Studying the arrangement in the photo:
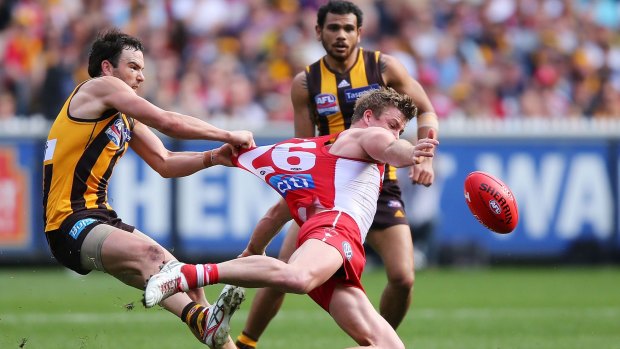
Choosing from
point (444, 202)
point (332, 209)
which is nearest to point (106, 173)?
point (332, 209)

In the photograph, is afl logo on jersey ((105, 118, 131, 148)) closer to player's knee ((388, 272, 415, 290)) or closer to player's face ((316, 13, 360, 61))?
player's face ((316, 13, 360, 61))

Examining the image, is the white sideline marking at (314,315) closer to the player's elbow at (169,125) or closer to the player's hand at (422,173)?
the player's hand at (422,173)

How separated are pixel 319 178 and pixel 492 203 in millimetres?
1313

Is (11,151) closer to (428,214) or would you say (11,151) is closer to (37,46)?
(37,46)

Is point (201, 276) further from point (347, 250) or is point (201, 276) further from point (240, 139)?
point (240, 139)

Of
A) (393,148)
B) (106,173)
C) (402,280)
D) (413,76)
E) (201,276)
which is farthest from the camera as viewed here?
(413,76)

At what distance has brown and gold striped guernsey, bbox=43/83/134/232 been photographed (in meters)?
7.49

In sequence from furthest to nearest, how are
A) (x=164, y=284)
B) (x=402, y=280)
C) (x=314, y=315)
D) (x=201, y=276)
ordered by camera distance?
(x=314, y=315), (x=402, y=280), (x=201, y=276), (x=164, y=284)

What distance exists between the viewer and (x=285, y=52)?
17.9 m

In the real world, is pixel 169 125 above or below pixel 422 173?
above

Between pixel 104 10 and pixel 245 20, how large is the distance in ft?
7.41

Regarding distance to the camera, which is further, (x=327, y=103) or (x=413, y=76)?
(x=413, y=76)

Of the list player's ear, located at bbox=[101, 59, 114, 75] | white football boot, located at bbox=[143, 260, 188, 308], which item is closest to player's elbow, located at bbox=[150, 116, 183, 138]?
player's ear, located at bbox=[101, 59, 114, 75]

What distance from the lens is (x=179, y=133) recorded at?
7.48 meters
